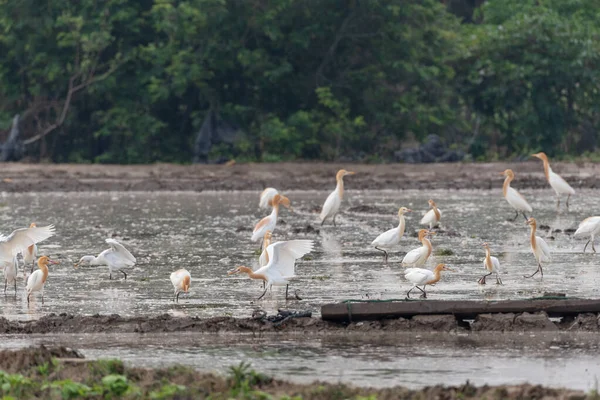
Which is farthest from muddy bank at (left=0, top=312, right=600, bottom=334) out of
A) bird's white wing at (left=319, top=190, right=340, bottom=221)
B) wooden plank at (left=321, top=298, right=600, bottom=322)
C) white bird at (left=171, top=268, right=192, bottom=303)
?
bird's white wing at (left=319, top=190, right=340, bottom=221)

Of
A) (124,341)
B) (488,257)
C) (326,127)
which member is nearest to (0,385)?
(124,341)

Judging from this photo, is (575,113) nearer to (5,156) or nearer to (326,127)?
(326,127)

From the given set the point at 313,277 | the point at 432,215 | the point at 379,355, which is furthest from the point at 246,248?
the point at 379,355

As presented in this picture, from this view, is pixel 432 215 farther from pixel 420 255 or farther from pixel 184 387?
pixel 184 387

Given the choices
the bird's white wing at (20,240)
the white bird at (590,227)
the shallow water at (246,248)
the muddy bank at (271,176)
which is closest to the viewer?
the shallow water at (246,248)

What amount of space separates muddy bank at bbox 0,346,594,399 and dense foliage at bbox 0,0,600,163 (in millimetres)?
22995

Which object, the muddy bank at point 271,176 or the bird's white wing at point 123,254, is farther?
the muddy bank at point 271,176

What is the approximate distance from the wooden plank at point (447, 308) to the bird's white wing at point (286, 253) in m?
1.43

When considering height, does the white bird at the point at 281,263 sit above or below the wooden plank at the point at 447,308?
above

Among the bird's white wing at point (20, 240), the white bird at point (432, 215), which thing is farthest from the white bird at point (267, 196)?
the bird's white wing at point (20, 240)

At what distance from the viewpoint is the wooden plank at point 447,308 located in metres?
10.8

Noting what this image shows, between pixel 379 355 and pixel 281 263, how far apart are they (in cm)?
255

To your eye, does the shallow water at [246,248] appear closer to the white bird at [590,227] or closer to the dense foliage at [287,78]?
the white bird at [590,227]

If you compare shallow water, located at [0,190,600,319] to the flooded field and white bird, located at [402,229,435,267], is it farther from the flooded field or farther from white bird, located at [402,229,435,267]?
white bird, located at [402,229,435,267]
